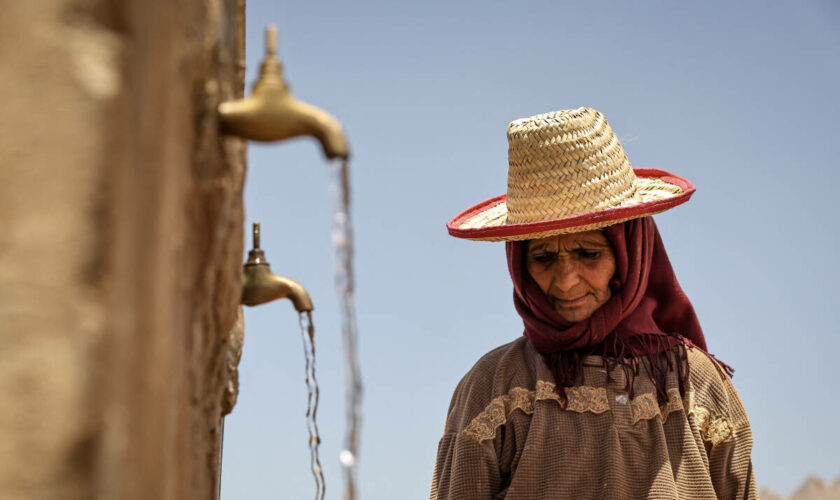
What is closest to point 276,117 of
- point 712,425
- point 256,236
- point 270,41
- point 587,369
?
point 270,41

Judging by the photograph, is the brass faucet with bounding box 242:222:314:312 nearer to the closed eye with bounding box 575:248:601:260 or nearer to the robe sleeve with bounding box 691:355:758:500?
the closed eye with bounding box 575:248:601:260

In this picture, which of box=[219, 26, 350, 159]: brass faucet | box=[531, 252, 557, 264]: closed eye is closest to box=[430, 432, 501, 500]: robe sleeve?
box=[531, 252, 557, 264]: closed eye

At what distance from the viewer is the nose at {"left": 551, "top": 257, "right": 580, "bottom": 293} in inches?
133

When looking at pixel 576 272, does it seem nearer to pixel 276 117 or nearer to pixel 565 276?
pixel 565 276

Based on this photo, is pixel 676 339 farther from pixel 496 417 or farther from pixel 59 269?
pixel 59 269

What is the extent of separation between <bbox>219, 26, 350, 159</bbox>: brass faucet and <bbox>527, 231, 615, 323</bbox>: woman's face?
1950 millimetres

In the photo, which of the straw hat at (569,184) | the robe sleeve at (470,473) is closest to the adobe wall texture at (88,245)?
the robe sleeve at (470,473)

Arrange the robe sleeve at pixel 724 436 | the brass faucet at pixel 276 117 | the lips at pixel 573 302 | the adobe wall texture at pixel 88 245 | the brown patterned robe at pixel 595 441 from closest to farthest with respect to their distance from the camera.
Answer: the adobe wall texture at pixel 88 245 < the brass faucet at pixel 276 117 < the brown patterned robe at pixel 595 441 < the robe sleeve at pixel 724 436 < the lips at pixel 573 302

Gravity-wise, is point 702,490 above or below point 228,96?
below

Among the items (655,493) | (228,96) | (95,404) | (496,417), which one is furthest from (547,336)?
(95,404)

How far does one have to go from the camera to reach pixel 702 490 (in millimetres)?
3242

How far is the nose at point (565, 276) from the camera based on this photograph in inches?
133

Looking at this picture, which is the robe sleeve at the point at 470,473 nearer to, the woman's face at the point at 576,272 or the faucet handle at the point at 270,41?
the woman's face at the point at 576,272

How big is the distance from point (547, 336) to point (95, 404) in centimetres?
239
